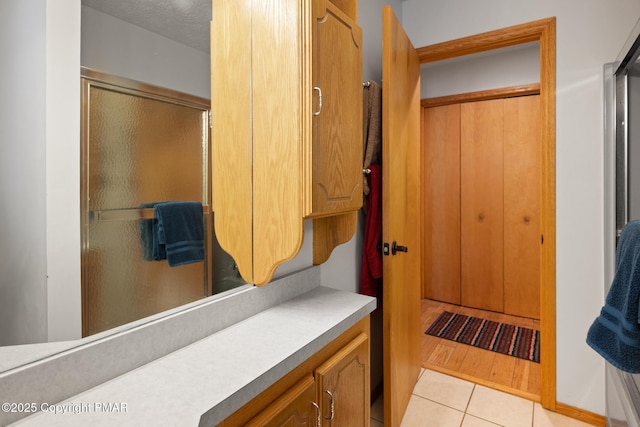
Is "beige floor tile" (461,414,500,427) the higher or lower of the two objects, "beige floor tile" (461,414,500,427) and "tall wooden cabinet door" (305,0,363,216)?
the lower

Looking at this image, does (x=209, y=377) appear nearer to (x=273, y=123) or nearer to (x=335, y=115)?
(x=273, y=123)

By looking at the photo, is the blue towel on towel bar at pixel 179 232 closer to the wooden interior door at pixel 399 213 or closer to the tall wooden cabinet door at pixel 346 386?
the tall wooden cabinet door at pixel 346 386

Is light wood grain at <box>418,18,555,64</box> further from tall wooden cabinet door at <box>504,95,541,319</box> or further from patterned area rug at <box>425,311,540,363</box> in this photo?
patterned area rug at <box>425,311,540,363</box>

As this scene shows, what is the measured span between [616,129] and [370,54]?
1.31 meters

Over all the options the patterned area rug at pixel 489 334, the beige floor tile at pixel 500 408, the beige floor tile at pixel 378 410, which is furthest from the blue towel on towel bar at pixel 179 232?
the patterned area rug at pixel 489 334

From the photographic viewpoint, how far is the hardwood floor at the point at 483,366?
2.13 meters

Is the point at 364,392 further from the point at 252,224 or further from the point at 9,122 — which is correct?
the point at 9,122

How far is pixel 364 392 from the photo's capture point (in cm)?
126

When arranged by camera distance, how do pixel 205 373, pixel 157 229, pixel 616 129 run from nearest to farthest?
pixel 205 373 < pixel 157 229 < pixel 616 129

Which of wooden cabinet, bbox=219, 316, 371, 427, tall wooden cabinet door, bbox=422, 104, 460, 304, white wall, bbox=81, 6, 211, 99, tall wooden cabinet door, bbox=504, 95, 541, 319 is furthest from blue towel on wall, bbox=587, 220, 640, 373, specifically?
tall wooden cabinet door, bbox=422, 104, 460, 304

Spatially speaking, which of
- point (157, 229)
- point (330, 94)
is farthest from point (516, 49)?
point (157, 229)

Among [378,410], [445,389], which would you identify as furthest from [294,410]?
[445,389]

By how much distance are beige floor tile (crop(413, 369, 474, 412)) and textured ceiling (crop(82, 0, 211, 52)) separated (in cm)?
218

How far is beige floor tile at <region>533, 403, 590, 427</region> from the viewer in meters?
1.80
